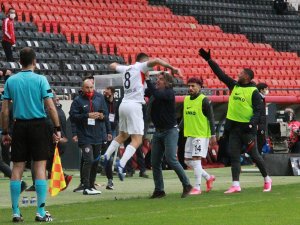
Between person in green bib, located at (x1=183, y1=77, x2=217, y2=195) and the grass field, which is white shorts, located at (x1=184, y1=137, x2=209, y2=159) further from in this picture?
the grass field

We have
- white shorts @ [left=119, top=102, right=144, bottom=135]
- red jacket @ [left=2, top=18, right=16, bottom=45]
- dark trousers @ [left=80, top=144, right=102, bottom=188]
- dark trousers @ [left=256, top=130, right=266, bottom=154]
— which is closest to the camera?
white shorts @ [left=119, top=102, right=144, bottom=135]

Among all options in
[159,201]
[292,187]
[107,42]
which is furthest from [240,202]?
[107,42]

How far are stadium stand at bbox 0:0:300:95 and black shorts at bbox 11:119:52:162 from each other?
53.1 feet

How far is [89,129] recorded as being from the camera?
55.5 ft

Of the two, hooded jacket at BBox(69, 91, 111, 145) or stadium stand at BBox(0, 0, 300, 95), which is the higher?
stadium stand at BBox(0, 0, 300, 95)

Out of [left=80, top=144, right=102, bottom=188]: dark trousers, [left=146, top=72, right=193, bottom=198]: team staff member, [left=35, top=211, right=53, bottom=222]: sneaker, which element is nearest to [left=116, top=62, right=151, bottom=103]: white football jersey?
[left=146, top=72, right=193, bottom=198]: team staff member

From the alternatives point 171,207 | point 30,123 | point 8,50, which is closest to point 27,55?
point 30,123

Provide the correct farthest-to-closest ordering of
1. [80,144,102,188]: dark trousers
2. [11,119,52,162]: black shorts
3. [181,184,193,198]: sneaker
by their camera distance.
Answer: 1. [80,144,102,188]: dark trousers
2. [181,184,193,198]: sneaker
3. [11,119,52,162]: black shorts

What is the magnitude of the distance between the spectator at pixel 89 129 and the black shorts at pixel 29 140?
4.46 m

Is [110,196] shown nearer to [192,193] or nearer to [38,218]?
[192,193]

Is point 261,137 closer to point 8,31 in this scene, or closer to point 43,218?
point 43,218

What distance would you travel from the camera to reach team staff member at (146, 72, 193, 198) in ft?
52.0

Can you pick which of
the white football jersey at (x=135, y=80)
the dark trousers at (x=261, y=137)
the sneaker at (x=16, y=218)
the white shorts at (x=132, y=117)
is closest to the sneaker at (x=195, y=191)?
the white shorts at (x=132, y=117)

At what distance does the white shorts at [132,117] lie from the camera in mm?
16641
